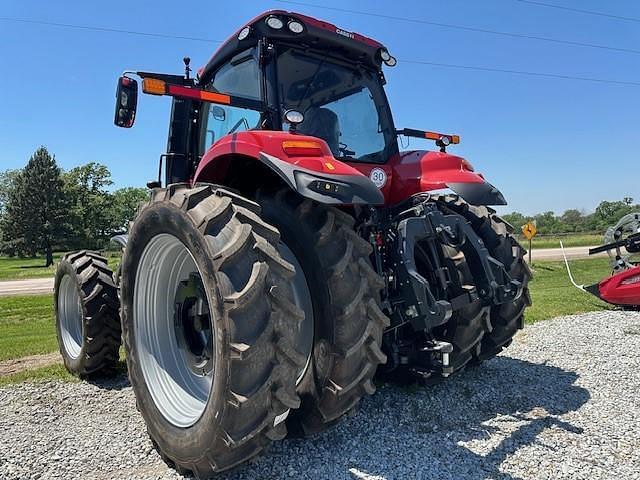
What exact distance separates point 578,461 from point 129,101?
3.84 meters

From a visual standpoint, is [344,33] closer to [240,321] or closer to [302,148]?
[302,148]

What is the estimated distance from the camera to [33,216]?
144 feet

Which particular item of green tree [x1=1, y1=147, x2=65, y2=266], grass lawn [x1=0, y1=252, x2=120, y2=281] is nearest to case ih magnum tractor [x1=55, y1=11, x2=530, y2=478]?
grass lawn [x1=0, y1=252, x2=120, y2=281]

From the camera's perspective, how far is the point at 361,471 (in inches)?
102

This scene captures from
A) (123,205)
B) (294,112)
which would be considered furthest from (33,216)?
(294,112)

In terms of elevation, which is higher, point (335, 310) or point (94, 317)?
point (335, 310)

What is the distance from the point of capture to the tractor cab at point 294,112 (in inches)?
120

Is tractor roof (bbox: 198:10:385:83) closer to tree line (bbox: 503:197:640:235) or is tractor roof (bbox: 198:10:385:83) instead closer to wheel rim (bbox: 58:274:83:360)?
wheel rim (bbox: 58:274:83:360)

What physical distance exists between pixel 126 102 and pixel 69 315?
2.70 meters

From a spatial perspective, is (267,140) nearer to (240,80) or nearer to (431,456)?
(240,80)

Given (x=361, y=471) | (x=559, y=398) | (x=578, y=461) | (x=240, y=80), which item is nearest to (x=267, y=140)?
(x=240, y=80)

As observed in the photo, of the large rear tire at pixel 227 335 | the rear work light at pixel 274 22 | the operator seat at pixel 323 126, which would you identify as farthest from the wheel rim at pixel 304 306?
the rear work light at pixel 274 22

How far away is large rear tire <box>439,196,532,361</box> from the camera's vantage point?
3.91m

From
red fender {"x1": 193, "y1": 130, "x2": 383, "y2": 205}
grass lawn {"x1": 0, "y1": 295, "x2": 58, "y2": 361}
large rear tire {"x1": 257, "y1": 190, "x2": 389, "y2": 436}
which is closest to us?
red fender {"x1": 193, "y1": 130, "x2": 383, "y2": 205}
